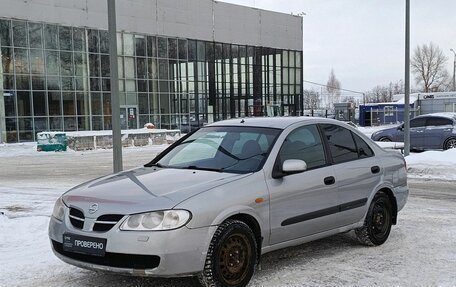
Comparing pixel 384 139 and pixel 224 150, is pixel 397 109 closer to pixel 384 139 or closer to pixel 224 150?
pixel 384 139

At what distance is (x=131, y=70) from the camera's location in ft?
134

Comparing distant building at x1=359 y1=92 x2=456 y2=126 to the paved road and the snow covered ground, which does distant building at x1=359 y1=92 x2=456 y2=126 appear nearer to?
the snow covered ground

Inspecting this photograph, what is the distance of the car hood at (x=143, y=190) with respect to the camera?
4332mm

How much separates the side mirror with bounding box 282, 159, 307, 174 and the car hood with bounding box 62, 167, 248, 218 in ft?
1.55

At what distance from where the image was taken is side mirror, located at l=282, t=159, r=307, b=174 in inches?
201

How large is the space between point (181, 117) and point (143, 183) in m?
39.7

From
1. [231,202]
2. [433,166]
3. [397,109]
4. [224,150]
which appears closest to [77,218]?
[231,202]

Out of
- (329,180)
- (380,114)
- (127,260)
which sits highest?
(380,114)

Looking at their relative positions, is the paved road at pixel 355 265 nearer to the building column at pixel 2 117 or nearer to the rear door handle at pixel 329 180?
the rear door handle at pixel 329 180

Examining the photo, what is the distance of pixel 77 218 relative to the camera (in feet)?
14.9

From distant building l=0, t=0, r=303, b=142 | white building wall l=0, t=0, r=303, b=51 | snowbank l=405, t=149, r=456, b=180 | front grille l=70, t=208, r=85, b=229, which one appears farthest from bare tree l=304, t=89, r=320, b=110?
front grille l=70, t=208, r=85, b=229

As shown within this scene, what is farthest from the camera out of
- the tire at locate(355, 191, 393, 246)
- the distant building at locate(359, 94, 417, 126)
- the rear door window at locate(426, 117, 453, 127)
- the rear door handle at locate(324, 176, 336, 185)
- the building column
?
the distant building at locate(359, 94, 417, 126)

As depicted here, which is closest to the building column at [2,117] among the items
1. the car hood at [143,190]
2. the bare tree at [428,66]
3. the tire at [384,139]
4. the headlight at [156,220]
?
the tire at [384,139]

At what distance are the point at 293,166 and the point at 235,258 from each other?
3.66 feet
